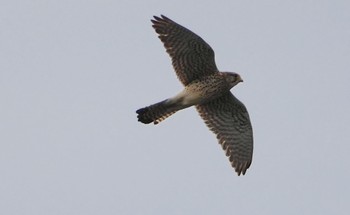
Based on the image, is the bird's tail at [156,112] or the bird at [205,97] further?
the bird's tail at [156,112]

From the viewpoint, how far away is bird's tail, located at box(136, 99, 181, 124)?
65.4 ft

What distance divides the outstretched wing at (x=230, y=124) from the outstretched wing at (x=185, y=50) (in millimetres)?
903

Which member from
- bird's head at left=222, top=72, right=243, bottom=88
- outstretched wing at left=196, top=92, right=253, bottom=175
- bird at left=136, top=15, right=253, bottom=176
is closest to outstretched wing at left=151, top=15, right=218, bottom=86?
bird at left=136, top=15, right=253, bottom=176

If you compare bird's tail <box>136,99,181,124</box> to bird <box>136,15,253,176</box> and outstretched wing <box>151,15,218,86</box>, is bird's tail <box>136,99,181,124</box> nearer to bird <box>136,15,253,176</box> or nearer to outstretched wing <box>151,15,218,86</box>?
bird <box>136,15,253,176</box>

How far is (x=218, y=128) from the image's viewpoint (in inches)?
814

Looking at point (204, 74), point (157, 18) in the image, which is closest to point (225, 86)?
point (204, 74)

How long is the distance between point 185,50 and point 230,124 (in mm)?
2056

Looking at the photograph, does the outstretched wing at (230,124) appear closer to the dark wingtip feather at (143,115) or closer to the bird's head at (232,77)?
the bird's head at (232,77)

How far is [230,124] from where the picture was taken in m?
20.7

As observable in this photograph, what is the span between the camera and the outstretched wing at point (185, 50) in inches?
759

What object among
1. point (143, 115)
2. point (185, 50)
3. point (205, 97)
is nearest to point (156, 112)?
point (143, 115)

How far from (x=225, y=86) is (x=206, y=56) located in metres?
0.76

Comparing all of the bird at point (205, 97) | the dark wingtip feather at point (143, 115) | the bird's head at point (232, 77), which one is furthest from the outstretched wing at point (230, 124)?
the dark wingtip feather at point (143, 115)

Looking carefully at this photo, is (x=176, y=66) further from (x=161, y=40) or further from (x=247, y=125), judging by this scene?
(x=247, y=125)
